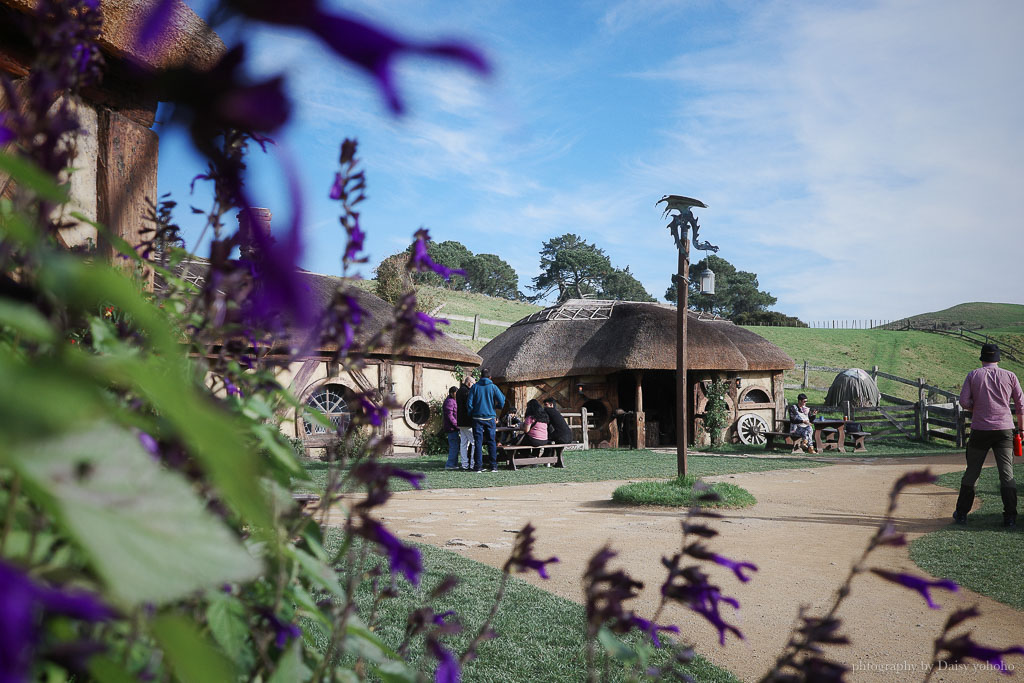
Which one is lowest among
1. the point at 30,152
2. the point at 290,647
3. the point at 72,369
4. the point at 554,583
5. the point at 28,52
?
the point at 554,583

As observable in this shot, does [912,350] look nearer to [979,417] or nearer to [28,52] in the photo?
[979,417]

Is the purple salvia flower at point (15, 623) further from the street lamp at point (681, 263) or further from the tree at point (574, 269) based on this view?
the tree at point (574, 269)

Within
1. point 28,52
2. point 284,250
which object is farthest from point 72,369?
point 28,52

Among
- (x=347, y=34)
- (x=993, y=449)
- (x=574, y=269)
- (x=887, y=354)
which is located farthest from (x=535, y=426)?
(x=574, y=269)

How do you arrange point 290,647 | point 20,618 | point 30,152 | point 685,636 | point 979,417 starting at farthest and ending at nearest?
point 979,417 < point 685,636 < point 290,647 < point 30,152 < point 20,618

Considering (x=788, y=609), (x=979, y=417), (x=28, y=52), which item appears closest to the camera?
(x=28, y=52)

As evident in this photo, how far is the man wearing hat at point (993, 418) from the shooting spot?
6738 millimetres

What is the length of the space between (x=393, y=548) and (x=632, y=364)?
63.4 feet

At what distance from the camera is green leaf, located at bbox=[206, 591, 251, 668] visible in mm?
750

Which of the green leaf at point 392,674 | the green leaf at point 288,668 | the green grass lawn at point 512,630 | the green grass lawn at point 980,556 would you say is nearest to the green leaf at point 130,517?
the green leaf at point 288,668

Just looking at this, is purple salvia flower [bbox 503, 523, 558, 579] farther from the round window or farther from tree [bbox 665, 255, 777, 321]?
tree [bbox 665, 255, 777, 321]

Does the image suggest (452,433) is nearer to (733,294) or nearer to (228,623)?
(228,623)

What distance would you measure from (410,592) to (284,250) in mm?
4373

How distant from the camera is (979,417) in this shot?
683cm
